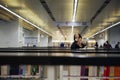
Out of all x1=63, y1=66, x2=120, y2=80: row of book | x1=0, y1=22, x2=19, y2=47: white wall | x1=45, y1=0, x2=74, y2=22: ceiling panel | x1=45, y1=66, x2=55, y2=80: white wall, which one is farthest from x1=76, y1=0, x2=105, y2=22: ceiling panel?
x1=45, y1=66, x2=55, y2=80: white wall

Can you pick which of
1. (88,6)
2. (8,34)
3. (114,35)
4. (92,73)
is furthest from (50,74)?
(114,35)

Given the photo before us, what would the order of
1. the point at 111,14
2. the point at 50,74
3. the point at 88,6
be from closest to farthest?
the point at 50,74, the point at 88,6, the point at 111,14

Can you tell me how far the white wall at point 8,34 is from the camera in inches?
576

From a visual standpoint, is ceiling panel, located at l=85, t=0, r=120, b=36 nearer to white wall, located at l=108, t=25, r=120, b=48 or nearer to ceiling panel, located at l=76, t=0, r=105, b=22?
ceiling panel, located at l=76, t=0, r=105, b=22

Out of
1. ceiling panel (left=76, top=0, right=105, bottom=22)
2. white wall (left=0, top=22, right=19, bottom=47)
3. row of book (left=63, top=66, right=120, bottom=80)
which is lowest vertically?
row of book (left=63, top=66, right=120, bottom=80)

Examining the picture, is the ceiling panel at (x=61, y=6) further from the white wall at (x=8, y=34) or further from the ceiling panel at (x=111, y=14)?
the white wall at (x=8, y=34)

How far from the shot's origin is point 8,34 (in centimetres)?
1480

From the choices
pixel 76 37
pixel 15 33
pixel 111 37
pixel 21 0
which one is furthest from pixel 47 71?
pixel 111 37

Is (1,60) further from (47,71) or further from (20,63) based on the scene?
(47,71)

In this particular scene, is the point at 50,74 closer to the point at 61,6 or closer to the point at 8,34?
the point at 61,6

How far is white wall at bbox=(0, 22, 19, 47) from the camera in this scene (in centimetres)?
1463

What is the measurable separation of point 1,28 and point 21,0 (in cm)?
522

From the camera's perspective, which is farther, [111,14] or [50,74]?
[111,14]

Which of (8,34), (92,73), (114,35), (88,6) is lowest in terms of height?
(92,73)
